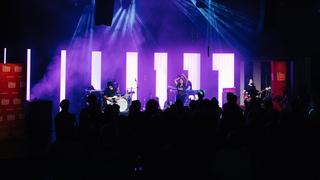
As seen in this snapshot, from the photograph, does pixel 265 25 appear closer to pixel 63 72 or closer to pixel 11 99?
pixel 63 72

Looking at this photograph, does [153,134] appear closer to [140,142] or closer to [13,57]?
[140,142]

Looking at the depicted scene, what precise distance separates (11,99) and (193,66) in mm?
8601

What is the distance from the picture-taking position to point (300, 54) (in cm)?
1530

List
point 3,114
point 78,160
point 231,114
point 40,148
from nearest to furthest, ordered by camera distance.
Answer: point 78,160 < point 231,114 < point 40,148 < point 3,114

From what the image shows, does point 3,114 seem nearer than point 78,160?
No

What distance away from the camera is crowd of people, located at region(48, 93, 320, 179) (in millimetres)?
4043

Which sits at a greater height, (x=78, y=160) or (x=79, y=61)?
(x=79, y=61)

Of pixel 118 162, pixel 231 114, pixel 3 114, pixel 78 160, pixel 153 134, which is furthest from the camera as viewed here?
pixel 3 114

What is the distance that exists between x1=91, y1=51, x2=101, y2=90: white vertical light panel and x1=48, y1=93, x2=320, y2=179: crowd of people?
9.90m

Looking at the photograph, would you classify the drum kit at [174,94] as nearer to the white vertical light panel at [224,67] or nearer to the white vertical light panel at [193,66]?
the white vertical light panel at [193,66]

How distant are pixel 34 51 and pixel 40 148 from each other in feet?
22.7

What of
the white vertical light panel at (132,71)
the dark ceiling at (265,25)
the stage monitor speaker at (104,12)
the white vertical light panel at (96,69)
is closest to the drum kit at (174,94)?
the white vertical light panel at (132,71)

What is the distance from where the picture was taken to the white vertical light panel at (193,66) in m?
16.3

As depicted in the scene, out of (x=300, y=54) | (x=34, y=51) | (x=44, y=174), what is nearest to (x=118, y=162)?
(x=44, y=174)
